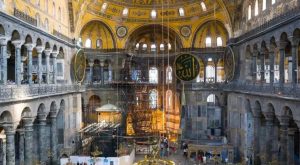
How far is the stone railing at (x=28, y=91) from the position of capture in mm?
14415

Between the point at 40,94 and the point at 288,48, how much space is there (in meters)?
16.5

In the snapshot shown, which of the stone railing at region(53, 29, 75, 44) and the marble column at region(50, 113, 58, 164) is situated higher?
the stone railing at region(53, 29, 75, 44)

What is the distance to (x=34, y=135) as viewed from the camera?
20516 millimetres

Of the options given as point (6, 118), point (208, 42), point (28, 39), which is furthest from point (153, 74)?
point (6, 118)

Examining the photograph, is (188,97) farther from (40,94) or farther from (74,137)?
(40,94)

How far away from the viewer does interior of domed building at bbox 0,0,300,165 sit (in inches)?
646

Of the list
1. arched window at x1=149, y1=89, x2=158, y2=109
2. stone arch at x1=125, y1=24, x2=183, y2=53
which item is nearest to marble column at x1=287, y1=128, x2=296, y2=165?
stone arch at x1=125, y1=24, x2=183, y2=53

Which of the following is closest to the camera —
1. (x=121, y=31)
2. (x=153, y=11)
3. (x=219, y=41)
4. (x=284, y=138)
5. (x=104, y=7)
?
(x=284, y=138)

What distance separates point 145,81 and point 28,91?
16857mm

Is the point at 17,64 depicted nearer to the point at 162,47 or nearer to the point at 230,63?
the point at 230,63

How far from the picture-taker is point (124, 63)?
31047mm

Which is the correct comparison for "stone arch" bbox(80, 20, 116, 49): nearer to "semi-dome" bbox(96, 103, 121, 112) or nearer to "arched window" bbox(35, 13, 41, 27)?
"semi-dome" bbox(96, 103, 121, 112)

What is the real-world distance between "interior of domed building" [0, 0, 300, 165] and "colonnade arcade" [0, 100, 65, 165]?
0.06 m

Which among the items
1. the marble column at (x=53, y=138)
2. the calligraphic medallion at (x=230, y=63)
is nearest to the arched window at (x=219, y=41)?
the calligraphic medallion at (x=230, y=63)
